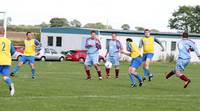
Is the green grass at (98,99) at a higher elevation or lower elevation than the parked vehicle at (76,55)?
higher

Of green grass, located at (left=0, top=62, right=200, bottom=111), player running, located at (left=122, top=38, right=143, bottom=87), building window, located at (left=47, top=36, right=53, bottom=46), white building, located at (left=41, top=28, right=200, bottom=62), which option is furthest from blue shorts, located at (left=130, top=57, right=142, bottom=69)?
building window, located at (left=47, top=36, right=53, bottom=46)

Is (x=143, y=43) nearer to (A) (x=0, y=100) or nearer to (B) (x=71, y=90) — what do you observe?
(B) (x=71, y=90)

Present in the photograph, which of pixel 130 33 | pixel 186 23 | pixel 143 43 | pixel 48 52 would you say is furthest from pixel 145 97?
pixel 186 23

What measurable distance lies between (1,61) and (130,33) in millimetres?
51365

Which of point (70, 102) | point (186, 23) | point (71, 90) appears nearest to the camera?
point (70, 102)

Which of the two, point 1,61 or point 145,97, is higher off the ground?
point 1,61

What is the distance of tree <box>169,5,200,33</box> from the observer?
10144 cm

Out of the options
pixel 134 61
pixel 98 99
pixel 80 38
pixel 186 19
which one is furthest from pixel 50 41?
pixel 98 99

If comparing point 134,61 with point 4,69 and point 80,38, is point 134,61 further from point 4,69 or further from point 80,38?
point 80,38

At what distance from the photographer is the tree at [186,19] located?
101m

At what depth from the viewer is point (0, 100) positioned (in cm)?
1330

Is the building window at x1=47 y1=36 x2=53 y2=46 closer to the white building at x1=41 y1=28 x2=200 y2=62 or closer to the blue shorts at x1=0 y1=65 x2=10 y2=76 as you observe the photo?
the white building at x1=41 y1=28 x2=200 y2=62

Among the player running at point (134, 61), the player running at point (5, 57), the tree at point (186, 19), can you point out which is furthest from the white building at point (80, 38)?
the player running at point (5, 57)

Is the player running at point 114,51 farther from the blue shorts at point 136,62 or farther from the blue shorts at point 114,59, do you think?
the blue shorts at point 136,62
